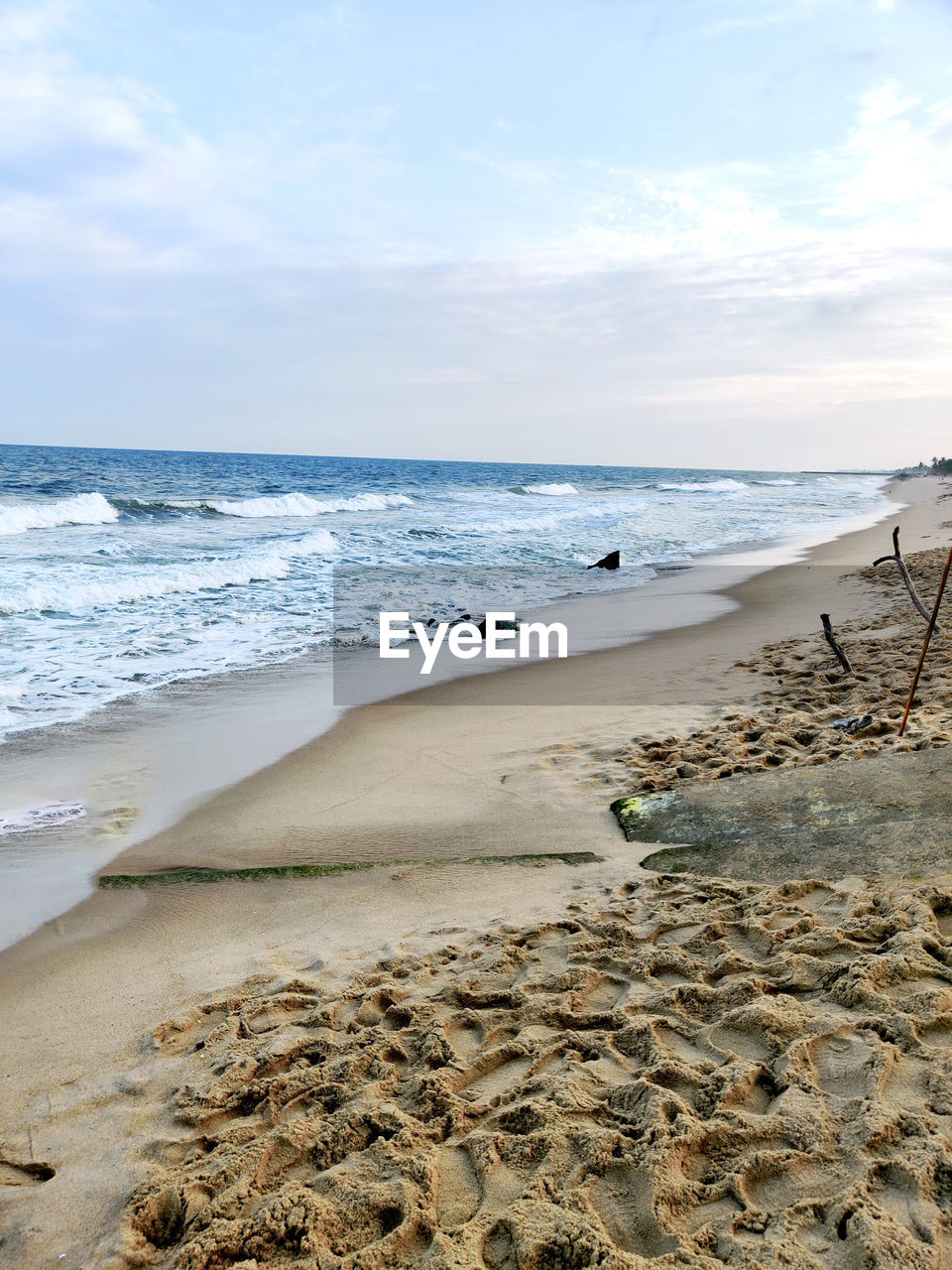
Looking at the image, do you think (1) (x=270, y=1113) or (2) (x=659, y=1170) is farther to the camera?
(1) (x=270, y=1113)

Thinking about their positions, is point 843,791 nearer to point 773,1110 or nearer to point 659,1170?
point 773,1110


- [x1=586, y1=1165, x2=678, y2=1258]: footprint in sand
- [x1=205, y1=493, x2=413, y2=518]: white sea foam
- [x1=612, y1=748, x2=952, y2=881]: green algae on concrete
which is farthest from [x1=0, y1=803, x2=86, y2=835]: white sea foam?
[x1=205, y1=493, x2=413, y2=518]: white sea foam

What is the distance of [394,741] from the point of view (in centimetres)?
610

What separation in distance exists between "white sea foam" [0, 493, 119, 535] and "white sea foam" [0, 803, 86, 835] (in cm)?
1818

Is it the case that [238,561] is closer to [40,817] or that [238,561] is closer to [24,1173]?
[40,817]

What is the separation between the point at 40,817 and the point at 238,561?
10443mm

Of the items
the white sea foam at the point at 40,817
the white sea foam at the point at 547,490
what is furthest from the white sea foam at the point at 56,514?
the white sea foam at the point at 547,490

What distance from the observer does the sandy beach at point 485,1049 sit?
1762 millimetres

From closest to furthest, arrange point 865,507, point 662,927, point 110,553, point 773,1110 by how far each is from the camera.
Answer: point 773,1110
point 662,927
point 110,553
point 865,507

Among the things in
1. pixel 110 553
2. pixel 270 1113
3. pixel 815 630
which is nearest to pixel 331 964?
pixel 270 1113

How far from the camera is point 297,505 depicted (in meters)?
30.4

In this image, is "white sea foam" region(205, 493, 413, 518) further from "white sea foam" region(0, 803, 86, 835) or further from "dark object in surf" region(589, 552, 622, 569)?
"white sea foam" region(0, 803, 86, 835)

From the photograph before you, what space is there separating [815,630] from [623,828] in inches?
235

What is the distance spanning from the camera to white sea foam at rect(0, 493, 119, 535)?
21156mm
